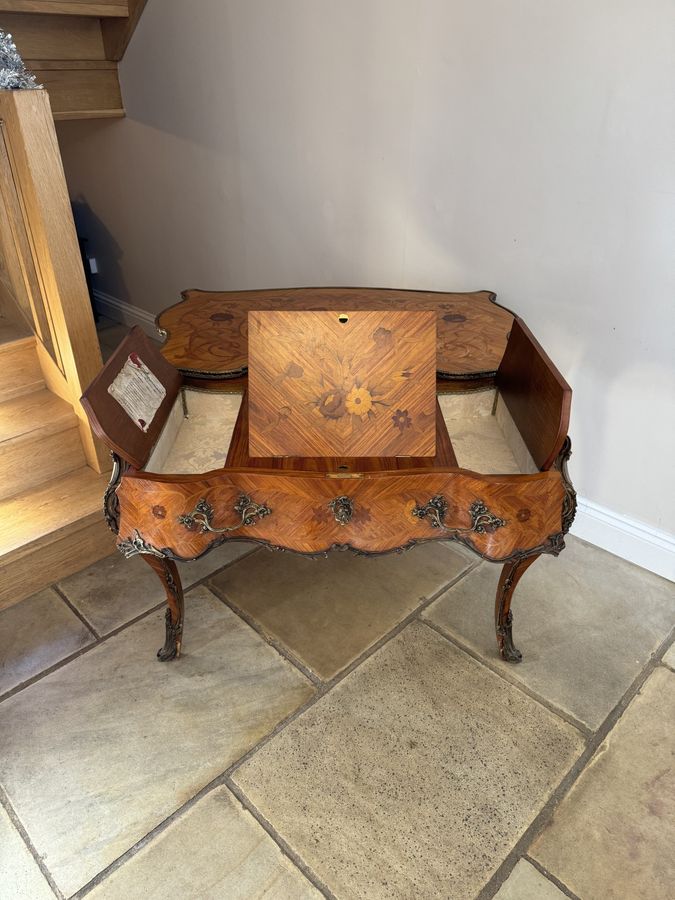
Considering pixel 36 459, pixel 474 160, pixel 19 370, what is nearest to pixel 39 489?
pixel 36 459

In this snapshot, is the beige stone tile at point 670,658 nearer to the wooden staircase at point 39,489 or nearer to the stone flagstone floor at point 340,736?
the stone flagstone floor at point 340,736

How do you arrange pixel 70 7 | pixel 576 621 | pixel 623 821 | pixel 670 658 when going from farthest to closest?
pixel 70 7 → pixel 576 621 → pixel 670 658 → pixel 623 821

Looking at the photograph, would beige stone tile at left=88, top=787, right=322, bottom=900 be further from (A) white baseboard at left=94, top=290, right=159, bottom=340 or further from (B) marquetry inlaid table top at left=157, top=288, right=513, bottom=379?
(A) white baseboard at left=94, top=290, right=159, bottom=340

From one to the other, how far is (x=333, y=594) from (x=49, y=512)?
94cm

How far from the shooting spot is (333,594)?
1.85 metres

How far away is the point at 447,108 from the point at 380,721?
173 cm

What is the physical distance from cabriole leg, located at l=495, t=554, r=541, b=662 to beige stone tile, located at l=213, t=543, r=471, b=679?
0.29 metres

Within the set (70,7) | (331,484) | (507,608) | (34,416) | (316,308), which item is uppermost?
(70,7)

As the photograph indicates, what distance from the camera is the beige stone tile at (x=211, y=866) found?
117 centimetres

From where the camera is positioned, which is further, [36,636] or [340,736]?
[36,636]

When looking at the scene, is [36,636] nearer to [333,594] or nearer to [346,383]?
[333,594]

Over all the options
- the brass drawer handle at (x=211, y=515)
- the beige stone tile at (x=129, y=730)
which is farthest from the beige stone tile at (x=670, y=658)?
the brass drawer handle at (x=211, y=515)

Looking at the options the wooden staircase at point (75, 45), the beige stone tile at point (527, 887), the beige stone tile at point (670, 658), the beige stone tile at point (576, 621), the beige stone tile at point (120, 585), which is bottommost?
the beige stone tile at point (670, 658)

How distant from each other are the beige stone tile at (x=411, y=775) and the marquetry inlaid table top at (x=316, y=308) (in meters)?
0.82
